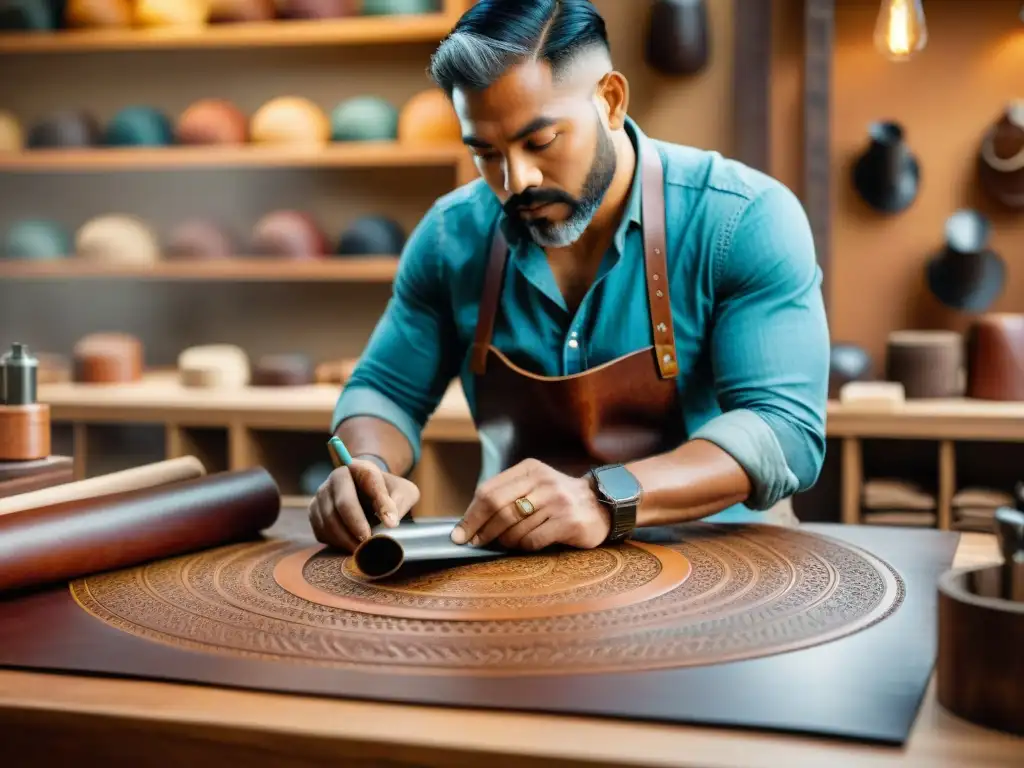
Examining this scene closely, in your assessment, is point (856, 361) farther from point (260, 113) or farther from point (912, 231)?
point (260, 113)

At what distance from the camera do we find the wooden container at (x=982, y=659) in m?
0.93

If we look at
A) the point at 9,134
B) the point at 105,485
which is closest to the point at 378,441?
the point at 105,485

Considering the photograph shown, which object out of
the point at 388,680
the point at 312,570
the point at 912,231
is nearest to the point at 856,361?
the point at 912,231

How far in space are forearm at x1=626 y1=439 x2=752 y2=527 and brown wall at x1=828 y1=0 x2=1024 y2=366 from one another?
195 centimetres

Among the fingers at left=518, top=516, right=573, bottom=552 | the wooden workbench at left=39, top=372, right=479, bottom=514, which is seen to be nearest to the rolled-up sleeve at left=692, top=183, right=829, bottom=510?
the fingers at left=518, top=516, right=573, bottom=552

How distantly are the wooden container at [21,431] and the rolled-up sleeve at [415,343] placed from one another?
518mm

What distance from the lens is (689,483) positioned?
1620mm

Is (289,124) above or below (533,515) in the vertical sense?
above

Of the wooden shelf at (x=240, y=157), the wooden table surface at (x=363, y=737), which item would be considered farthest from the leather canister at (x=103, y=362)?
the wooden table surface at (x=363, y=737)

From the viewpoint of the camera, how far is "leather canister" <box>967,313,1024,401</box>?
3.21 meters

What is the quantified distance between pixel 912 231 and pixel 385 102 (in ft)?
5.68

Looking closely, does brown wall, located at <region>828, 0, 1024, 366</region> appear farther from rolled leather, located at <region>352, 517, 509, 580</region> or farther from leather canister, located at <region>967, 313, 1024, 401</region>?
rolled leather, located at <region>352, 517, 509, 580</region>

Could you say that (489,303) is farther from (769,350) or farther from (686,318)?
(769,350)

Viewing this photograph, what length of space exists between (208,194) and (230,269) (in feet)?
1.75
